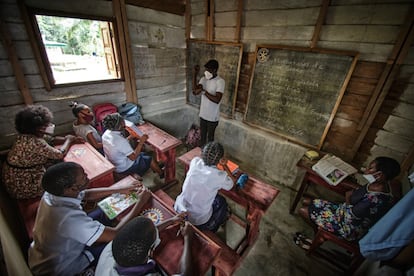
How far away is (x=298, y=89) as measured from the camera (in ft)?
10.7

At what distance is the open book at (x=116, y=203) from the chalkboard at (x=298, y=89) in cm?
298

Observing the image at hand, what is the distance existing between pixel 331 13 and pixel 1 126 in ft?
17.6

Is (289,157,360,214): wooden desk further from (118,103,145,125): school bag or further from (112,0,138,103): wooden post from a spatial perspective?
(112,0,138,103): wooden post

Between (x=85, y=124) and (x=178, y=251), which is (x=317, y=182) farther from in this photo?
(x=85, y=124)

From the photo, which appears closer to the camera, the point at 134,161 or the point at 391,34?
the point at 391,34

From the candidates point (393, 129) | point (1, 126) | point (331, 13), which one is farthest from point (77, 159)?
point (393, 129)

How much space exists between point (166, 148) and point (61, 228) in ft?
6.44

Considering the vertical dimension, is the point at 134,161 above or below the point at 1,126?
below

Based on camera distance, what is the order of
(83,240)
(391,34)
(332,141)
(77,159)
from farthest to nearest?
(332,141) < (77,159) < (391,34) < (83,240)

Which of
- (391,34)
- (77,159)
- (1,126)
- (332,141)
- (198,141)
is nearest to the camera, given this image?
(391,34)

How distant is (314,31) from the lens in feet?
9.40

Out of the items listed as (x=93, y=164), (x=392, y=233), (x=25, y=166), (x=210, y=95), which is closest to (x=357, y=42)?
(x=210, y=95)

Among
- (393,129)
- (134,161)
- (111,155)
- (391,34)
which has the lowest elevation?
(134,161)

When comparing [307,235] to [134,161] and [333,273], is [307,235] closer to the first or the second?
[333,273]
